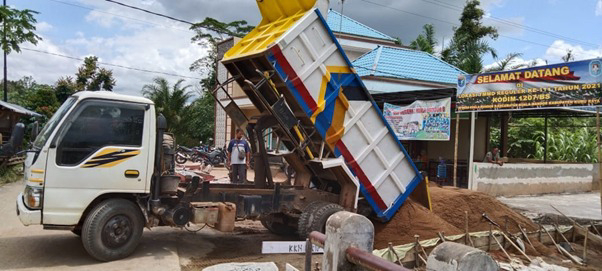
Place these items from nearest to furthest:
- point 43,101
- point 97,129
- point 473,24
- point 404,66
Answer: point 97,129
point 404,66
point 43,101
point 473,24

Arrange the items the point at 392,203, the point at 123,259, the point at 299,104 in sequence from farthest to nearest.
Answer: the point at 392,203
the point at 299,104
the point at 123,259

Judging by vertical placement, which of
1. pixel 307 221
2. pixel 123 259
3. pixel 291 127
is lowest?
pixel 123 259

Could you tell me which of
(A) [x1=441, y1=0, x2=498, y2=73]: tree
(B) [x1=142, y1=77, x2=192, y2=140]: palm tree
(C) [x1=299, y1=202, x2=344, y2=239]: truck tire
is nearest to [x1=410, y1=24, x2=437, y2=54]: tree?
(A) [x1=441, y1=0, x2=498, y2=73]: tree

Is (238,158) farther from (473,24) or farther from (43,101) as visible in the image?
(473,24)

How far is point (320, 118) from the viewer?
22.6 ft

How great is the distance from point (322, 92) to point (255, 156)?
5.86 feet

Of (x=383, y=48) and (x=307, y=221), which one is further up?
(x=383, y=48)

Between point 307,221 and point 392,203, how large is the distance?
1469mm

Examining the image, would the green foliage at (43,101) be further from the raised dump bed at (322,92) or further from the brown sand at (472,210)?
the brown sand at (472,210)

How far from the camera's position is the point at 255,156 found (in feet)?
26.1

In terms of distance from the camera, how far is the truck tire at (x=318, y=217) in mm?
7117

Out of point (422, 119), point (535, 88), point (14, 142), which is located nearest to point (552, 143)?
point (422, 119)

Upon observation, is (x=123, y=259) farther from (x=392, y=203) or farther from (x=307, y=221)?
(x=392, y=203)

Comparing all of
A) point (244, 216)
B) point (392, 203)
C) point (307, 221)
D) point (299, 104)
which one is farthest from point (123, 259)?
point (392, 203)
